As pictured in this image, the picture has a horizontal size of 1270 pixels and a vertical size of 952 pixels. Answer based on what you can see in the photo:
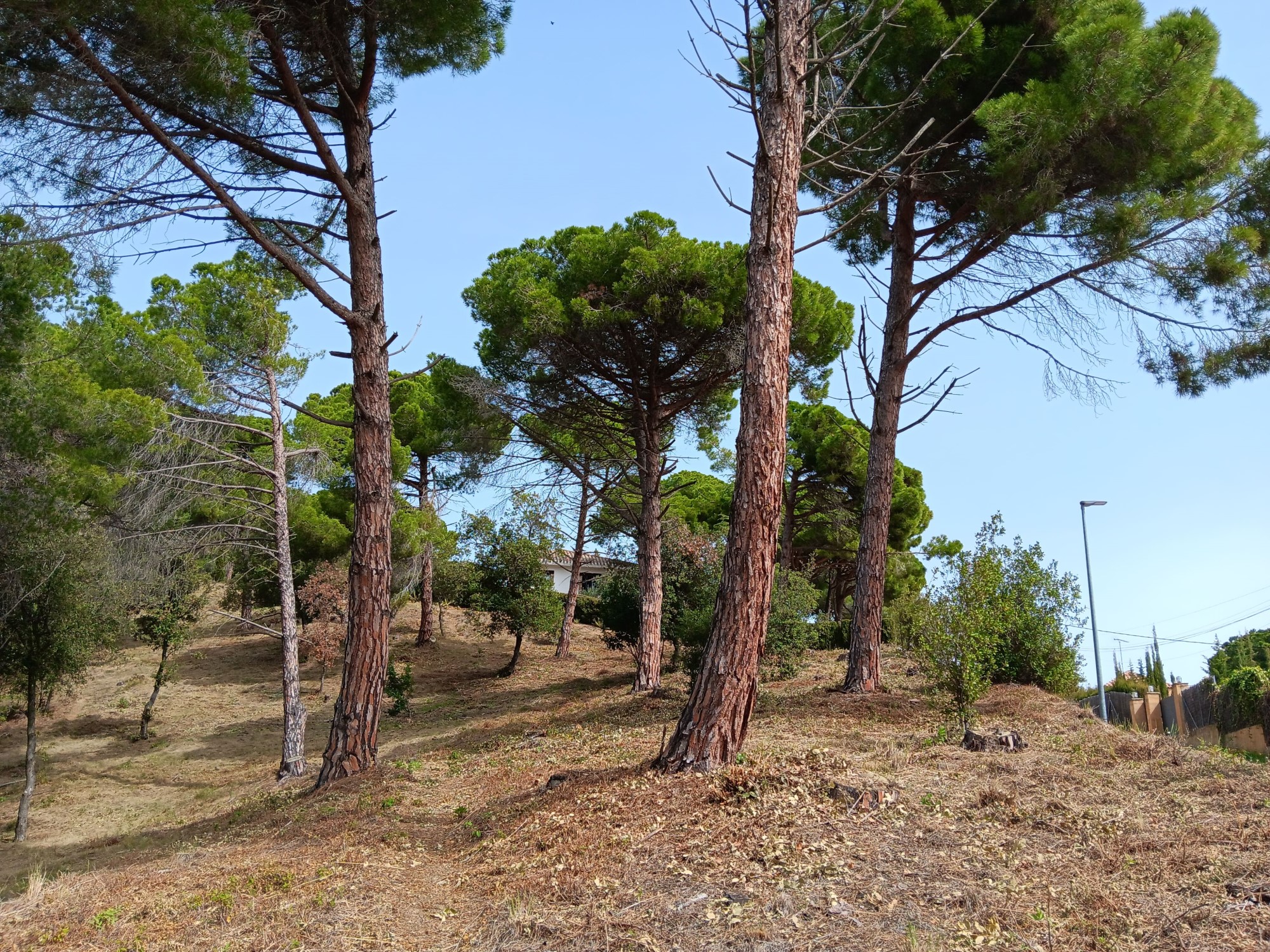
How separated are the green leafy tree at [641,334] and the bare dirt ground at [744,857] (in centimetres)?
702

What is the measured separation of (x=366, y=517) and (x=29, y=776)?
35.2ft

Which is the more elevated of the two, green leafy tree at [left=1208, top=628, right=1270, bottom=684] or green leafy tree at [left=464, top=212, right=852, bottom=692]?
green leafy tree at [left=464, top=212, right=852, bottom=692]

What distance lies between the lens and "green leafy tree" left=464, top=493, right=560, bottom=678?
23031 mm

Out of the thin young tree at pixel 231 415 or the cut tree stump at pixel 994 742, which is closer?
the cut tree stump at pixel 994 742

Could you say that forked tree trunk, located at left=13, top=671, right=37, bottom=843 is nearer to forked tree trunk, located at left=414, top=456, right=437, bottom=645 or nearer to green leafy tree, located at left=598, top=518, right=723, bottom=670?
green leafy tree, located at left=598, top=518, right=723, bottom=670

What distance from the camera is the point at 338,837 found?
21.5 feet

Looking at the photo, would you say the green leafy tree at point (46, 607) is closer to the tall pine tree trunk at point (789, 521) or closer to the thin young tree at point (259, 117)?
the thin young tree at point (259, 117)

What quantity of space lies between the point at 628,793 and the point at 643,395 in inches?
426

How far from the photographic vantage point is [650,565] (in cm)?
1578

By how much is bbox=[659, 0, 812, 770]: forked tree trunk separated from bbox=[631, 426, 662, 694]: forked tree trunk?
862cm

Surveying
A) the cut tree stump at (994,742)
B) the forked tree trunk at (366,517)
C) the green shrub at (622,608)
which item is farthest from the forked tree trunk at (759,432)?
the green shrub at (622,608)

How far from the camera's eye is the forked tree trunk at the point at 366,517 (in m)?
8.71

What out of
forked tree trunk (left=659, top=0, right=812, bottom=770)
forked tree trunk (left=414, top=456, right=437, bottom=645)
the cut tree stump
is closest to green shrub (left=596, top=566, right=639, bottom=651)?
forked tree trunk (left=414, top=456, right=437, bottom=645)

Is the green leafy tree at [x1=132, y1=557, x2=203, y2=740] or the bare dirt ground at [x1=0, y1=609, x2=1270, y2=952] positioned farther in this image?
the green leafy tree at [x1=132, y1=557, x2=203, y2=740]
